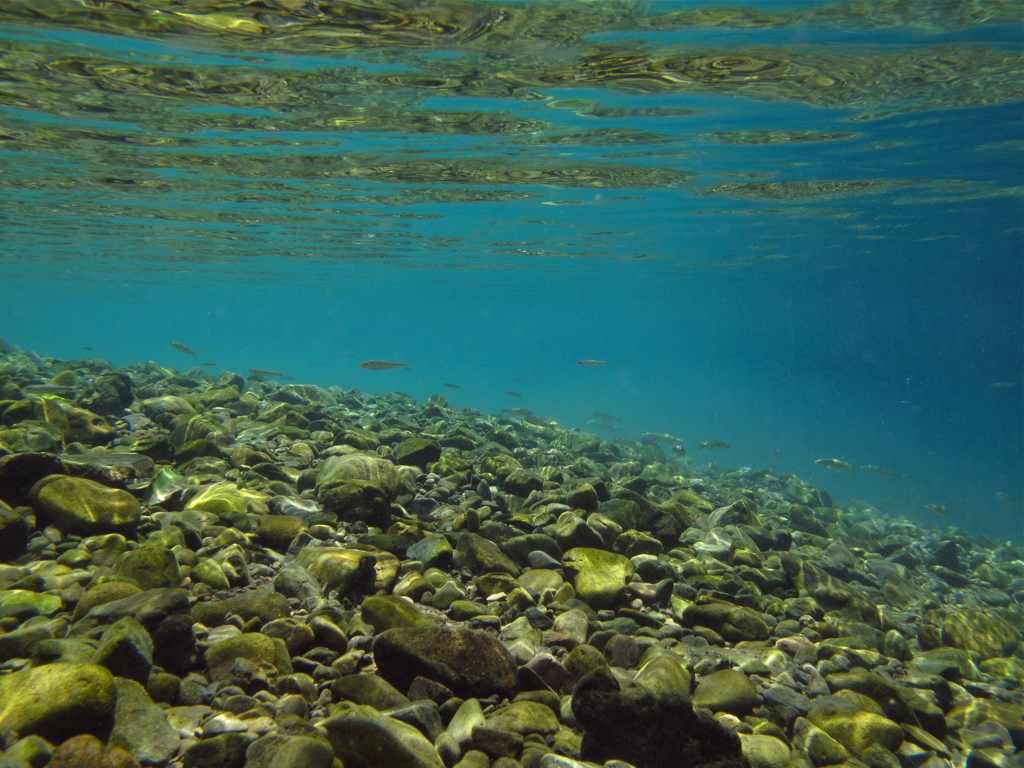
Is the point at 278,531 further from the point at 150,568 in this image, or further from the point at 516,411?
the point at 516,411

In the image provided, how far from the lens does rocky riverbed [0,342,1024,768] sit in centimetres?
281

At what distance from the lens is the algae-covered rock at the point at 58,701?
2455 mm

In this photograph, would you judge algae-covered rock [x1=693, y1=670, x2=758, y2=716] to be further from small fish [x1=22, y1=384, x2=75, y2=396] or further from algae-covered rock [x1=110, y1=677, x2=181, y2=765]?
small fish [x1=22, y1=384, x2=75, y2=396]

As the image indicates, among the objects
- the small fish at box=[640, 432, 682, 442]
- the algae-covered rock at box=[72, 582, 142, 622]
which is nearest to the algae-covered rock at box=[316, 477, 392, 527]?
the algae-covered rock at box=[72, 582, 142, 622]

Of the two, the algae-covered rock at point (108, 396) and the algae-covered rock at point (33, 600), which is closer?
the algae-covered rock at point (33, 600)

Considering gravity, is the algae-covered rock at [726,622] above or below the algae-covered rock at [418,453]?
above

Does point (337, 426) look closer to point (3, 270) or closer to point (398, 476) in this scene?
point (398, 476)

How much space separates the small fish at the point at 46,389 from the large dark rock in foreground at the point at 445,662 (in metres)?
9.97

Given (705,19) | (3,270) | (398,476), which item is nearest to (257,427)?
(398,476)

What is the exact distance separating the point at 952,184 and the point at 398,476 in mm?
22420

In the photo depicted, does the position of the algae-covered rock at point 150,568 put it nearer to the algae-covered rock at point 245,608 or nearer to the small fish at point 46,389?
the algae-covered rock at point 245,608

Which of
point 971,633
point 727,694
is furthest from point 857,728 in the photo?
point 971,633

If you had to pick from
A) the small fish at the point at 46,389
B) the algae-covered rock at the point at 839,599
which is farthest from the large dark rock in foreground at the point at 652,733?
the small fish at the point at 46,389

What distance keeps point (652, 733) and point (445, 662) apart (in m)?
1.29
